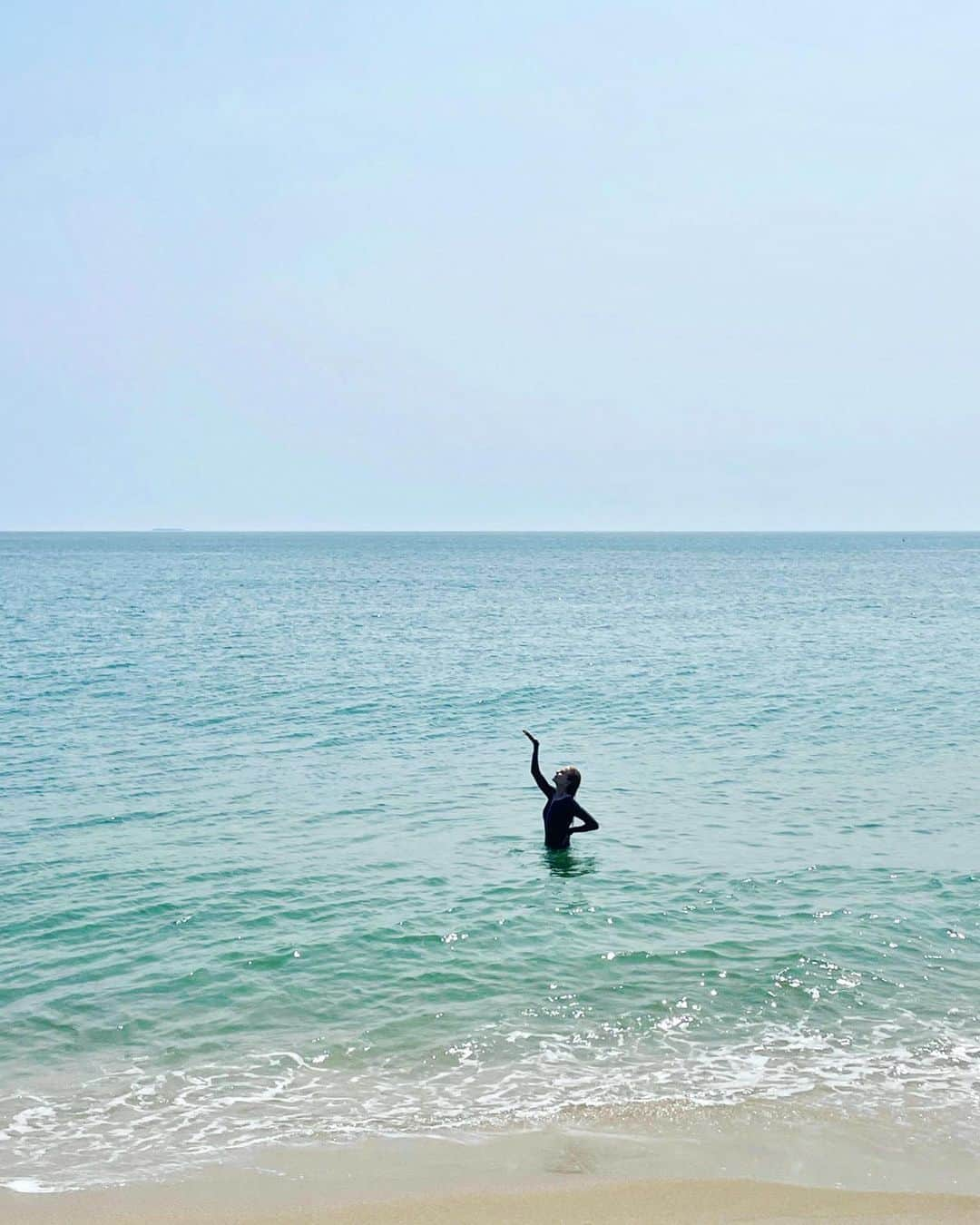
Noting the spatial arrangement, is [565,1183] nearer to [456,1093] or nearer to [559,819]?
[456,1093]

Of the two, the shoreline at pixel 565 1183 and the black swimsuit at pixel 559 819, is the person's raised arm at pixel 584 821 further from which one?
the shoreline at pixel 565 1183

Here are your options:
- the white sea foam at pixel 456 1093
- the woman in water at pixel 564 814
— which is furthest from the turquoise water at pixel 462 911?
the woman in water at pixel 564 814

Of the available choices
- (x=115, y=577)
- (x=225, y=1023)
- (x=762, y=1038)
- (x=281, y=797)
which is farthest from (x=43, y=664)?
(x=115, y=577)

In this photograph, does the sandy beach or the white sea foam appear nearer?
the sandy beach

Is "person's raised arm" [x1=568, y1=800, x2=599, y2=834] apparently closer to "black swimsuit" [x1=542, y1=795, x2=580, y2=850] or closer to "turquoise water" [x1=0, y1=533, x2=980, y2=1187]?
"black swimsuit" [x1=542, y1=795, x2=580, y2=850]

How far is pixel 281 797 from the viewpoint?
2498 centimetres

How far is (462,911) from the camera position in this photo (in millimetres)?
17609

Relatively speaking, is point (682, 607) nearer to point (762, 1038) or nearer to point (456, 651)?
point (456, 651)

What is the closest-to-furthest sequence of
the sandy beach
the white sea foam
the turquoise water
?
the sandy beach, the white sea foam, the turquoise water

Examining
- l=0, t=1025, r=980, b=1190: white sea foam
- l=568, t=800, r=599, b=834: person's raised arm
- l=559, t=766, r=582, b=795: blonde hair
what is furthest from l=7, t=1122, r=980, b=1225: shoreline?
l=559, t=766, r=582, b=795: blonde hair

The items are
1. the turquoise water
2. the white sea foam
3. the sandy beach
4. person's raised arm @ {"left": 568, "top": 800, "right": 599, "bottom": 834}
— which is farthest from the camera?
person's raised arm @ {"left": 568, "top": 800, "right": 599, "bottom": 834}

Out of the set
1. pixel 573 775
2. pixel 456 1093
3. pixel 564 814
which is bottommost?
pixel 456 1093

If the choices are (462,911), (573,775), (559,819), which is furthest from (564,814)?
(462,911)

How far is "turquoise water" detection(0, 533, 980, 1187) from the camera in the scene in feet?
38.3
